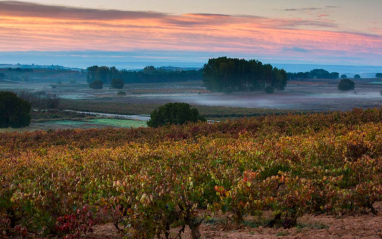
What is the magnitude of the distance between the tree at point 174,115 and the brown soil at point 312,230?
40.9m

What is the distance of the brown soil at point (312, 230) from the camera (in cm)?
734

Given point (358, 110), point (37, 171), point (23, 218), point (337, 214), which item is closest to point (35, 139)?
point (37, 171)

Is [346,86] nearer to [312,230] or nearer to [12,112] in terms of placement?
[12,112]

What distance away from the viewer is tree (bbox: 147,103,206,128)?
164ft

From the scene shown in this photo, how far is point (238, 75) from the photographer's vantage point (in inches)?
5561

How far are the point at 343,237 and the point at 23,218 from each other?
17.2 ft

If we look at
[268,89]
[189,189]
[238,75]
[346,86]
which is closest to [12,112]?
[189,189]

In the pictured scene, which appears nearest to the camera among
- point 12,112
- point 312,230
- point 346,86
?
point 312,230

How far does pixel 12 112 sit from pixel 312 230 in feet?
218

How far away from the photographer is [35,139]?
27.6 meters

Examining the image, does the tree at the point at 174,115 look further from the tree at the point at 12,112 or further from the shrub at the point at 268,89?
the shrub at the point at 268,89

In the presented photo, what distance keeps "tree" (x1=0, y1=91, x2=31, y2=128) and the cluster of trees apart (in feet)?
255

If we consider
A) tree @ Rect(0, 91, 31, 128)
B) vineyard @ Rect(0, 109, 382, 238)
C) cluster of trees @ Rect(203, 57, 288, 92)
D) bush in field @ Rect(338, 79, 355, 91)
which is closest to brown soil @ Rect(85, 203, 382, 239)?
vineyard @ Rect(0, 109, 382, 238)

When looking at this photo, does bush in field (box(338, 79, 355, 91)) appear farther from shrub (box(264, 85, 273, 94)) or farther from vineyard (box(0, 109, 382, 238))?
vineyard (box(0, 109, 382, 238))
